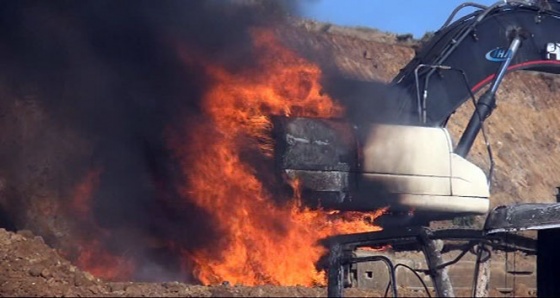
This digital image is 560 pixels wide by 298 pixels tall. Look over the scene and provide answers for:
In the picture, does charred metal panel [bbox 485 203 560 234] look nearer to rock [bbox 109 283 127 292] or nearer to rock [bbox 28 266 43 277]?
rock [bbox 109 283 127 292]

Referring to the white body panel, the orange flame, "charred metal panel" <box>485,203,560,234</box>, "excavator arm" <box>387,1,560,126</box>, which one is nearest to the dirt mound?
the orange flame

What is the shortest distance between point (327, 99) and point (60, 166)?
4032mm

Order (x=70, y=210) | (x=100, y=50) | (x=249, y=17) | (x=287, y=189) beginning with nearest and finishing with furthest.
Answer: (x=287, y=189), (x=70, y=210), (x=100, y=50), (x=249, y=17)

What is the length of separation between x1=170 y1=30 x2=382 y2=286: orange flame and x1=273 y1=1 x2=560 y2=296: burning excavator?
1.49 ft

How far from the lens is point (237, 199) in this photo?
1322 centimetres

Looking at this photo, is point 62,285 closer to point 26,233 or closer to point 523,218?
point 26,233

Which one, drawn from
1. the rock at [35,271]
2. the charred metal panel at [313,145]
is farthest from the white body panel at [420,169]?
the rock at [35,271]

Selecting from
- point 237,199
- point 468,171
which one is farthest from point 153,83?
point 468,171

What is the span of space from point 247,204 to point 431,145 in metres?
2.68

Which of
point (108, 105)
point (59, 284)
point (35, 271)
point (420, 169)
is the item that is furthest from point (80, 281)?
point (420, 169)

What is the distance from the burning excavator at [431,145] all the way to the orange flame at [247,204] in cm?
45

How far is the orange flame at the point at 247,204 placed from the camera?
1305 cm

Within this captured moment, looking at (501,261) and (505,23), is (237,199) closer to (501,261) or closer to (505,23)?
(501,261)

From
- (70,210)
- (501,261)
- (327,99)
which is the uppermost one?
(327,99)
